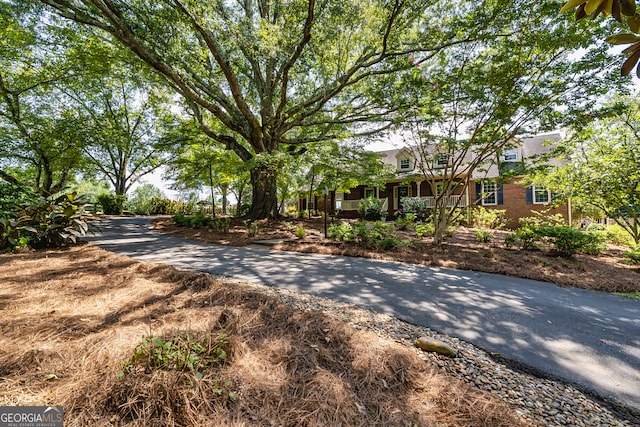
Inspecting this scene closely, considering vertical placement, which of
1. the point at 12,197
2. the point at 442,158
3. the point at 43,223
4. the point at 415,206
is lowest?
the point at 43,223

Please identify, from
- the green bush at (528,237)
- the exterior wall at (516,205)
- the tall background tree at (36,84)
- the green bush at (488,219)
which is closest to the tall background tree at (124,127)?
the tall background tree at (36,84)

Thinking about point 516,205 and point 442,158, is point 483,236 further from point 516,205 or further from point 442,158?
point 516,205

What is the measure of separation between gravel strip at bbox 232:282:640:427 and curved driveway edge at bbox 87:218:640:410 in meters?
0.14

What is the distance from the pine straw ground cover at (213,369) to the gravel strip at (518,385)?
173 mm

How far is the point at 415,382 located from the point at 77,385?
1.81m

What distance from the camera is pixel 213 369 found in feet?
4.66

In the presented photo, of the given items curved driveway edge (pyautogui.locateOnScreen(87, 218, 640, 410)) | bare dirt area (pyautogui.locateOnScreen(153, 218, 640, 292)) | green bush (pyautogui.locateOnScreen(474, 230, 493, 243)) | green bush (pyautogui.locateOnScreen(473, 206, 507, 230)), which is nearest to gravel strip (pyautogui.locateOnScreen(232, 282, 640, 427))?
curved driveway edge (pyautogui.locateOnScreen(87, 218, 640, 410))

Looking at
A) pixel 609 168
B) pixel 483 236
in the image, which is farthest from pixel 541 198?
pixel 483 236

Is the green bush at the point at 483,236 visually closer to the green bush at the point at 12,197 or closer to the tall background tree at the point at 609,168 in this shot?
the tall background tree at the point at 609,168

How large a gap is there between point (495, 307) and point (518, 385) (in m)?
1.63

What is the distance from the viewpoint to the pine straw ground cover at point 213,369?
1.18 metres

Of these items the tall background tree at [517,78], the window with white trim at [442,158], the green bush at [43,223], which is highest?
the tall background tree at [517,78]

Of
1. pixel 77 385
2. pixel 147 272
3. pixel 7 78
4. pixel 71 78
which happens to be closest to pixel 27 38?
pixel 71 78

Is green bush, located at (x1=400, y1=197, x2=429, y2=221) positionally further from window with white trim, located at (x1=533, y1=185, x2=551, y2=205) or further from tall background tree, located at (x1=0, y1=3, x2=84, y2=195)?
tall background tree, located at (x1=0, y1=3, x2=84, y2=195)
